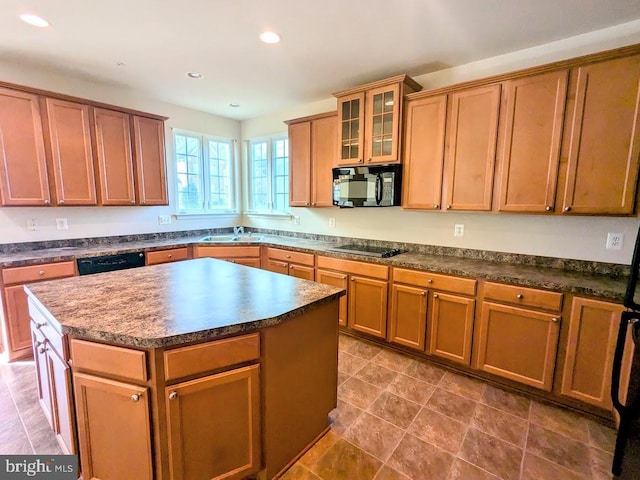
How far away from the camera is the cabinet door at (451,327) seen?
2467 mm

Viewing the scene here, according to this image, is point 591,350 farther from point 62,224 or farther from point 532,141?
point 62,224

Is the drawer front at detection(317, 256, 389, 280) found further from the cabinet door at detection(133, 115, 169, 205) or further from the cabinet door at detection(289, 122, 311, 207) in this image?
the cabinet door at detection(133, 115, 169, 205)

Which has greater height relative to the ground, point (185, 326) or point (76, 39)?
point (76, 39)

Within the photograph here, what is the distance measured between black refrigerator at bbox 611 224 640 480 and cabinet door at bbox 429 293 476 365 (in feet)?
3.13

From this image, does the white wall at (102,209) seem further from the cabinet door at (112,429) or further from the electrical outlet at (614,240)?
the electrical outlet at (614,240)

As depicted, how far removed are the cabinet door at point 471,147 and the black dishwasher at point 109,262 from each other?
130 inches

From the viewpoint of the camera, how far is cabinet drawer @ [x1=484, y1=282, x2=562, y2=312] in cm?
208

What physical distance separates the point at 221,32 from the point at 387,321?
2.84 meters

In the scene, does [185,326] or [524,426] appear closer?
[185,326]

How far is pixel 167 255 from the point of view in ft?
11.8

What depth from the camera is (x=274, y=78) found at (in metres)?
3.16

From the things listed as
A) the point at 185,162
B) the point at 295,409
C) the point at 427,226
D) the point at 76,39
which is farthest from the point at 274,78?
the point at 295,409

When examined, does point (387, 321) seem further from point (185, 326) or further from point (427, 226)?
point (185, 326)

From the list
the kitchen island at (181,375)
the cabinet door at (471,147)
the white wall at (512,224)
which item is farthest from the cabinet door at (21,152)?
the cabinet door at (471,147)
